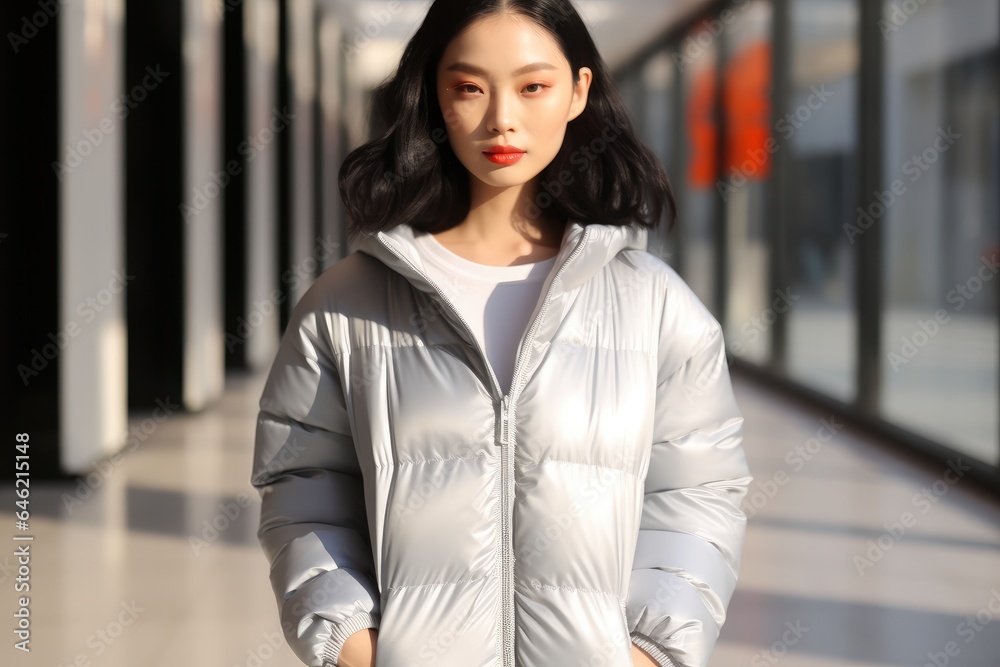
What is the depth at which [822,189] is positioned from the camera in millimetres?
8297

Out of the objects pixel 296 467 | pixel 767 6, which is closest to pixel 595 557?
pixel 296 467

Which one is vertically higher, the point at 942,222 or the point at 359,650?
the point at 942,222

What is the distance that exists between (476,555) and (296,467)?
0.93 ft

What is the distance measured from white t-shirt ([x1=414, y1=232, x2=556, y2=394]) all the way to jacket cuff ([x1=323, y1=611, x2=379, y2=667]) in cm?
32

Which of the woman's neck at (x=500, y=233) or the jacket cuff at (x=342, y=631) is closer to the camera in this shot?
the jacket cuff at (x=342, y=631)

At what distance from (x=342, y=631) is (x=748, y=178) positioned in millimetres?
10000

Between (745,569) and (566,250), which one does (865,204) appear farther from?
(566,250)

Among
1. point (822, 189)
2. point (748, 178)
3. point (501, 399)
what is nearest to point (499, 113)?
point (501, 399)

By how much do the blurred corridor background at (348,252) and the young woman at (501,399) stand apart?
30 centimetres

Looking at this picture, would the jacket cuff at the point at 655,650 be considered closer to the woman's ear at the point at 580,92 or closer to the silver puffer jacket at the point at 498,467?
the silver puffer jacket at the point at 498,467

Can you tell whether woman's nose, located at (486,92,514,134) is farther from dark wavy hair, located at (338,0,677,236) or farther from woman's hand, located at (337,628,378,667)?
woman's hand, located at (337,628,378,667)

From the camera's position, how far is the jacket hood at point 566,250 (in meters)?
1.28

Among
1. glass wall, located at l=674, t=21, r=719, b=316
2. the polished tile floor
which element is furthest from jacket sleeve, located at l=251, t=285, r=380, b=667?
glass wall, located at l=674, t=21, r=719, b=316

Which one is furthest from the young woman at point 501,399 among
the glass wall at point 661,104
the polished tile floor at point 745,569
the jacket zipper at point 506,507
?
the glass wall at point 661,104
